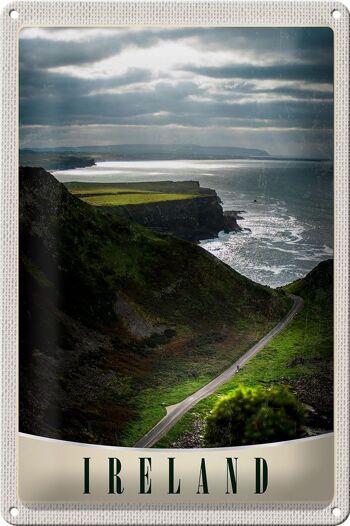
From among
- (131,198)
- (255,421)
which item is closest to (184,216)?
(131,198)

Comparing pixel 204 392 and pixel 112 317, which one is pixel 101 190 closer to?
pixel 112 317

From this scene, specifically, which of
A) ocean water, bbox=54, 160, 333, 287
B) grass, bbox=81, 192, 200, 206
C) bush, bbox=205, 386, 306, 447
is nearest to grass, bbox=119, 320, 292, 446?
bush, bbox=205, 386, 306, 447

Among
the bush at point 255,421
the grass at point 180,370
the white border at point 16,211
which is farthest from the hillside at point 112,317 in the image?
the bush at point 255,421

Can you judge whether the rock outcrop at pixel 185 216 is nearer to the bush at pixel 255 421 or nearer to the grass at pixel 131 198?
the grass at pixel 131 198

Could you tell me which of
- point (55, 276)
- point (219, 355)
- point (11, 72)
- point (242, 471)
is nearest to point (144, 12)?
point (11, 72)

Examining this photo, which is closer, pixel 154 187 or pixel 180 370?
pixel 180 370
